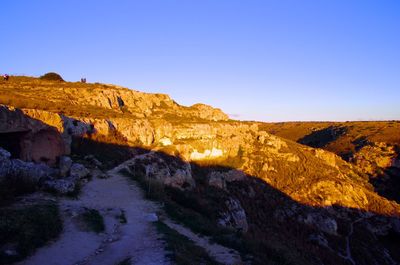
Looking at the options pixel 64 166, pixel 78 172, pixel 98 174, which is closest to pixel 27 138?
pixel 64 166

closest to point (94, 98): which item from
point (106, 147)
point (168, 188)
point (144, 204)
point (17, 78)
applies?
point (17, 78)

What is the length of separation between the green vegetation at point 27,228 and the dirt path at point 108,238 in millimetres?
301

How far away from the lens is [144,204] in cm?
1936

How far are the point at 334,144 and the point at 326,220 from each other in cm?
8778

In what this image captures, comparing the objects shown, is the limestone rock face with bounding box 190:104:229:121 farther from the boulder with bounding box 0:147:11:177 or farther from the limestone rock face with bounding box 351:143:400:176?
the boulder with bounding box 0:147:11:177

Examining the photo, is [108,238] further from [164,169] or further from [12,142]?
[164,169]

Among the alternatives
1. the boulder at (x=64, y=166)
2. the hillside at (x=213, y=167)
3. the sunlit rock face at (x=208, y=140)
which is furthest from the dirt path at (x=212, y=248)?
the sunlit rock face at (x=208, y=140)

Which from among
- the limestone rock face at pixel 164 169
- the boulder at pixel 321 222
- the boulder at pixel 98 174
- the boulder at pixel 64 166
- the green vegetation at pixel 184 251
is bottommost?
the boulder at pixel 321 222

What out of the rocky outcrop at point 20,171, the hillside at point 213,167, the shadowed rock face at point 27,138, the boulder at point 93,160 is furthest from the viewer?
the boulder at point 93,160

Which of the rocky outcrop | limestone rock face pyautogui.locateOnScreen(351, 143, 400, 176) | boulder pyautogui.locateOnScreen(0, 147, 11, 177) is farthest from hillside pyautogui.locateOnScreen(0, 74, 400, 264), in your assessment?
limestone rock face pyautogui.locateOnScreen(351, 143, 400, 176)

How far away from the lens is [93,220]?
1486 centimetres

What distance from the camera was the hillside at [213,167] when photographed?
75.7 ft

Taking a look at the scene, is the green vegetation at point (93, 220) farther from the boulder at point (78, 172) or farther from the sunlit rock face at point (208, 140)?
the sunlit rock face at point (208, 140)

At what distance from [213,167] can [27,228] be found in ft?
167
